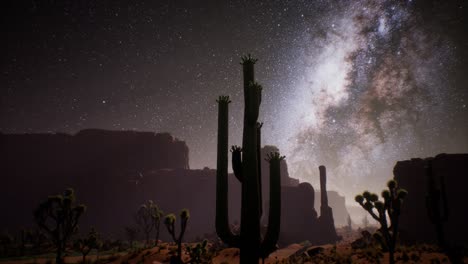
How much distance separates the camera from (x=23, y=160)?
63.8 metres

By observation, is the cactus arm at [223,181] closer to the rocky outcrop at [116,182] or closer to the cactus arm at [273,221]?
the cactus arm at [273,221]

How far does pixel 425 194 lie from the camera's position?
32.4m

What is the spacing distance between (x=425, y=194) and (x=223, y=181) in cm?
3525

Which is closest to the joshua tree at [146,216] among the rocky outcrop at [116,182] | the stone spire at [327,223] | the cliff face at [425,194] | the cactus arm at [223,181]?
the rocky outcrop at [116,182]

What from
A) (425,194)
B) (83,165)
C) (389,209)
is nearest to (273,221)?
(389,209)

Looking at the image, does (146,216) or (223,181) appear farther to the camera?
(146,216)

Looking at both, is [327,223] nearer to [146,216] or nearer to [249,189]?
[146,216]

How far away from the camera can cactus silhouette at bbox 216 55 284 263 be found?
7041 mm

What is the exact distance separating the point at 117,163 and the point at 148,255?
53.6 meters

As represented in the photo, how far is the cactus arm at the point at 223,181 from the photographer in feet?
24.5

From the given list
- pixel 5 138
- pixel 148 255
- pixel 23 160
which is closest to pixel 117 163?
pixel 23 160

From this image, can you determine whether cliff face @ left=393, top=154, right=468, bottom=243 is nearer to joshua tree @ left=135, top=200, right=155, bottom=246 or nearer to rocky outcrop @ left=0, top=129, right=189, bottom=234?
joshua tree @ left=135, top=200, right=155, bottom=246

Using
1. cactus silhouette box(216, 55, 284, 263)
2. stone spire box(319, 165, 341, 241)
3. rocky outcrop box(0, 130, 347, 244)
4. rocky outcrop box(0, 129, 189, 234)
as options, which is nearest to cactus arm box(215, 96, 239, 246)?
cactus silhouette box(216, 55, 284, 263)

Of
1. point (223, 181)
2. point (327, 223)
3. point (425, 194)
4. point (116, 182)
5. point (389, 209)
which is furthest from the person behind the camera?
point (116, 182)
